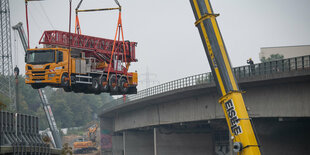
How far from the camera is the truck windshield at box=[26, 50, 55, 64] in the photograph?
29.3 meters

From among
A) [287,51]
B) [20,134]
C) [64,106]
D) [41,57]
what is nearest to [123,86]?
[41,57]

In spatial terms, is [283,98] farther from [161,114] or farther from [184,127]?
[184,127]

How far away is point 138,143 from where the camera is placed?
73.9 metres

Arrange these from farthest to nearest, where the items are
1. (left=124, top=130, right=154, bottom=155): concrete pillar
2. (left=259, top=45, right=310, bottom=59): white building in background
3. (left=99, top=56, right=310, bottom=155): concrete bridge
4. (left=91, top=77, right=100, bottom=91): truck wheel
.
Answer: (left=259, top=45, right=310, bottom=59): white building in background < (left=124, top=130, right=154, bottom=155): concrete pillar < (left=99, top=56, right=310, bottom=155): concrete bridge < (left=91, top=77, right=100, bottom=91): truck wheel

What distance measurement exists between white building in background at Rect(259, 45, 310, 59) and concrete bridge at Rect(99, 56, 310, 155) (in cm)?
4697

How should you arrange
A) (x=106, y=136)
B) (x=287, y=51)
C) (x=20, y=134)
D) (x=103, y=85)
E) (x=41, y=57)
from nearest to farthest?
(x=20, y=134)
(x=41, y=57)
(x=103, y=85)
(x=106, y=136)
(x=287, y=51)

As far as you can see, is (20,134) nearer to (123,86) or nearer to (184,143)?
(123,86)

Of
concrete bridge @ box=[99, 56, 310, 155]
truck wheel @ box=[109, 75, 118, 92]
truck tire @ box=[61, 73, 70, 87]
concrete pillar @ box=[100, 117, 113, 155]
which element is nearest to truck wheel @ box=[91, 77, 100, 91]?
truck wheel @ box=[109, 75, 118, 92]

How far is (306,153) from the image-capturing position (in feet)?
142

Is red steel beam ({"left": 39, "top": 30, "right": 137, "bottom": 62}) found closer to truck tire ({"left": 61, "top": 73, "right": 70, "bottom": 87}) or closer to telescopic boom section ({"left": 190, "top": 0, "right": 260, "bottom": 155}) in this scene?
truck tire ({"left": 61, "top": 73, "right": 70, "bottom": 87})

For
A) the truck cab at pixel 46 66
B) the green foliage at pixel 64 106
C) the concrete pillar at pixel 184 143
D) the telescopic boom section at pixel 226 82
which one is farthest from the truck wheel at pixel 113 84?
the green foliage at pixel 64 106

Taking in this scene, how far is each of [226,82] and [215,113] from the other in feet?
69.9

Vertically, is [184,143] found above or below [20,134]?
above

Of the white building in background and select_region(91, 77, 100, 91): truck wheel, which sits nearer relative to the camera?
select_region(91, 77, 100, 91): truck wheel
